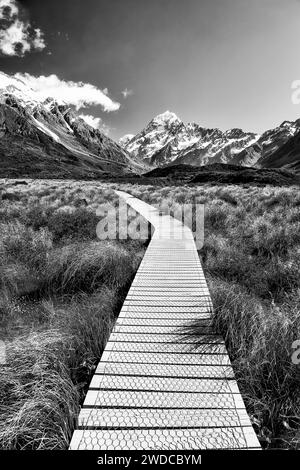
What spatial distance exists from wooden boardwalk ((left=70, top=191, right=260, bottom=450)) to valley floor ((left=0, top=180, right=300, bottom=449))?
0.19 metres

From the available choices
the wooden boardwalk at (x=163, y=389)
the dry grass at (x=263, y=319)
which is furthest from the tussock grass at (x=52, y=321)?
the dry grass at (x=263, y=319)

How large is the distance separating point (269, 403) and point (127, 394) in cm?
128

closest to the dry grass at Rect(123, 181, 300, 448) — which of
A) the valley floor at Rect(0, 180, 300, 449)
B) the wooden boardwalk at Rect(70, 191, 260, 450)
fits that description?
the valley floor at Rect(0, 180, 300, 449)

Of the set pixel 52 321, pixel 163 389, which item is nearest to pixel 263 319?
pixel 163 389

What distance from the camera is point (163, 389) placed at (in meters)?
2.91

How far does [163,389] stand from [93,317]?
180 centimetres

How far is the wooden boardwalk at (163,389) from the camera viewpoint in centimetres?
237

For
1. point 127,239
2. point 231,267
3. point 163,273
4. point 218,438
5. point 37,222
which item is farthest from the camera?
point 37,222

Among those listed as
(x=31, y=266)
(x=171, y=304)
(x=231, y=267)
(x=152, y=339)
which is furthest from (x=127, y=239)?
(x=152, y=339)

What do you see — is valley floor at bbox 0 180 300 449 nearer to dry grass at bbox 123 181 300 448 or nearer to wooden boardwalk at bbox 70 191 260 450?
dry grass at bbox 123 181 300 448

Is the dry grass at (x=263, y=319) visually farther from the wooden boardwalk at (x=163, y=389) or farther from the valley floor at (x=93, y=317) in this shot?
the wooden boardwalk at (x=163, y=389)

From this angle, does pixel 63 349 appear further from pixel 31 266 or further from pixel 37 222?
pixel 37 222

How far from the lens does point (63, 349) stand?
367 centimetres

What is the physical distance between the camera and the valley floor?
267 cm
